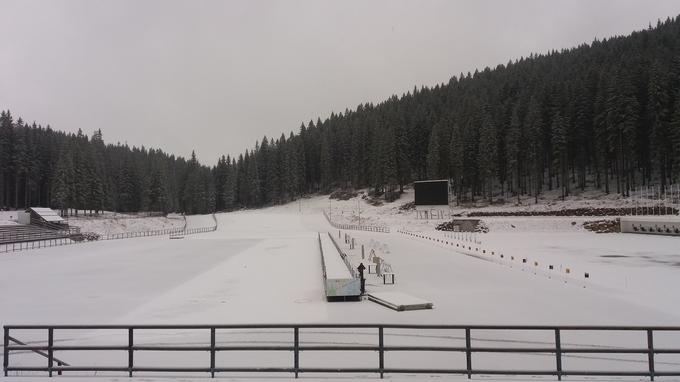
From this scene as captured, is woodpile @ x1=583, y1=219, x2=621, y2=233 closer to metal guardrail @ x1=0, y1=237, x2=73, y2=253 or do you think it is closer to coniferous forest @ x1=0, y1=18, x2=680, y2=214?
coniferous forest @ x1=0, y1=18, x2=680, y2=214

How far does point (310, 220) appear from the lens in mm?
83312

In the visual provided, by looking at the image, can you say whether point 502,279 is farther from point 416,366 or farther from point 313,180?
point 313,180

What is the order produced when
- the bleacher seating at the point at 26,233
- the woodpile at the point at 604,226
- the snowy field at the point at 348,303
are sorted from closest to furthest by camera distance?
the snowy field at the point at 348,303, the woodpile at the point at 604,226, the bleacher seating at the point at 26,233

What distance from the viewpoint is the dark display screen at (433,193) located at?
78.6 metres

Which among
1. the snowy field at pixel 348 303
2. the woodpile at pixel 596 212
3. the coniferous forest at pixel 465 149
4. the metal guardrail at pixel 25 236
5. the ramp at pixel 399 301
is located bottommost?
the snowy field at pixel 348 303

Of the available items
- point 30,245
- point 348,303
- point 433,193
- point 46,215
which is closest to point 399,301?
point 348,303

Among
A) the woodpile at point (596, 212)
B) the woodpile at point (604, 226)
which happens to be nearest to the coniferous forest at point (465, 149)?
the woodpile at point (596, 212)

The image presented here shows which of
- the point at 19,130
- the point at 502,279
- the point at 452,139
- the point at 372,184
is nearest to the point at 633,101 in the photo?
the point at 452,139

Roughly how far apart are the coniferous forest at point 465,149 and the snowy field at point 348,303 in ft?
159

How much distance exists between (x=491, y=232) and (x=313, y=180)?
8950 cm

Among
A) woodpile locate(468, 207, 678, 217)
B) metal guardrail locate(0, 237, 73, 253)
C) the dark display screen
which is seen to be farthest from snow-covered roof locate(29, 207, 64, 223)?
woodpile locate(468, 207, 678, 217)

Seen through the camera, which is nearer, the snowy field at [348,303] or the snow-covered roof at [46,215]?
the snowy field at [348,303]

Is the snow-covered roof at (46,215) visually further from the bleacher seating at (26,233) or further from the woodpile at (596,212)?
the woodpile at (596,212)

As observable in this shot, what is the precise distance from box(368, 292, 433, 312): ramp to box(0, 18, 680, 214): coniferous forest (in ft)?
228
